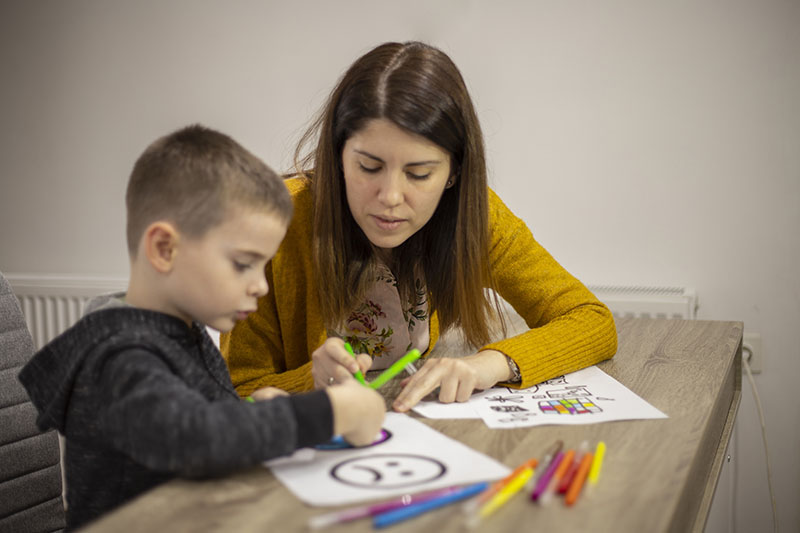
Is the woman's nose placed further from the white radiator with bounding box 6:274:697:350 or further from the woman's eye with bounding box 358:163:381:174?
the white radiator with bounding box 6:274:697:350

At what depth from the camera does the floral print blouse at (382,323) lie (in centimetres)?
128

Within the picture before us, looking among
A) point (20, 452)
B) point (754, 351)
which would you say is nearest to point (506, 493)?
point (20, 452)

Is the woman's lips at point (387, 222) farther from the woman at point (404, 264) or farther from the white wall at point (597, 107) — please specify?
the white wall at point (597, 107)

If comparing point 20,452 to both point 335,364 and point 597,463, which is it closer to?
point 335,364

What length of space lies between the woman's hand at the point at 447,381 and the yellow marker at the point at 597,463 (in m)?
0.22

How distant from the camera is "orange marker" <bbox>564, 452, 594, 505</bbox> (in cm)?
66

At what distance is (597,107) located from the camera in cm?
213

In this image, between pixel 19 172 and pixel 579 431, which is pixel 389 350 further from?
pixel 19 172

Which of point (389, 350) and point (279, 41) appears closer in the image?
point (389, 350)

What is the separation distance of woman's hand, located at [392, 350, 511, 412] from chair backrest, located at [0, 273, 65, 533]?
1.85 ft

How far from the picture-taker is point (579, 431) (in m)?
0.87

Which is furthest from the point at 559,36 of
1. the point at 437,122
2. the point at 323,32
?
the point at 437,122

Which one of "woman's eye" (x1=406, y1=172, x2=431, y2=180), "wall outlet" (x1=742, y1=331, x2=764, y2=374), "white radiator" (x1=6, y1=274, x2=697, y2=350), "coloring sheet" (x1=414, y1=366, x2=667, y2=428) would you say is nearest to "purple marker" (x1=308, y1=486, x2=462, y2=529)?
"coloring sheet" (x1=414, y1=366, x2=667, y2=428)

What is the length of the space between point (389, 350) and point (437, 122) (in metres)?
0.41
